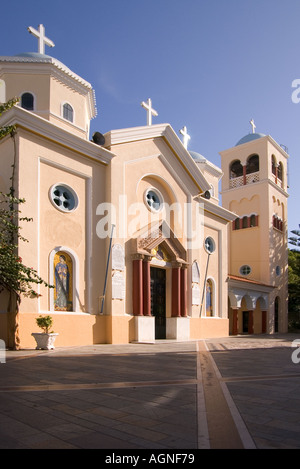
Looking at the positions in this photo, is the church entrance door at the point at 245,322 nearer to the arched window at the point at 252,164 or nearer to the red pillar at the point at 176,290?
the arched window at the point at 252,164

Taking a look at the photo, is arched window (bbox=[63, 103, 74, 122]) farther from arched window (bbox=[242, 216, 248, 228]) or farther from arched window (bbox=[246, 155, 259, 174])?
arched window (bbox=[246, 155, 259, 174])

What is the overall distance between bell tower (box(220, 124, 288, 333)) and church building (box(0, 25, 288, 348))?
6.08m

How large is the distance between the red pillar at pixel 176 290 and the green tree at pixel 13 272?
7971mm

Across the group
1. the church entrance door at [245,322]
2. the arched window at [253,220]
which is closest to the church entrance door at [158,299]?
the church entrance door at [245,322]

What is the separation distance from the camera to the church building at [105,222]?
13656 mm

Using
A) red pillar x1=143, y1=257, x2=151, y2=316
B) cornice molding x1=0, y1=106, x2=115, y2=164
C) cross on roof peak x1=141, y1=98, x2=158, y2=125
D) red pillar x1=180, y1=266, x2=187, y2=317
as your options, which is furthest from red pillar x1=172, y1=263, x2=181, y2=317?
cross on roof peak x1=141, y1=98, x2=158, y2=125

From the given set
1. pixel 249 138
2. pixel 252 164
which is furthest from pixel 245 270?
pixel 249 138

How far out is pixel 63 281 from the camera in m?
14.3

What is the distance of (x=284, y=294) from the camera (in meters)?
33.5

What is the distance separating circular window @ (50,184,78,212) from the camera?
14.5m

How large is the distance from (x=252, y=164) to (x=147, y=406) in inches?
1216

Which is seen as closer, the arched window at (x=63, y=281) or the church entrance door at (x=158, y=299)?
the arched window at (x=63, y=281)

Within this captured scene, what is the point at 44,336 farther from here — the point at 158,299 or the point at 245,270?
the point at 245,270
